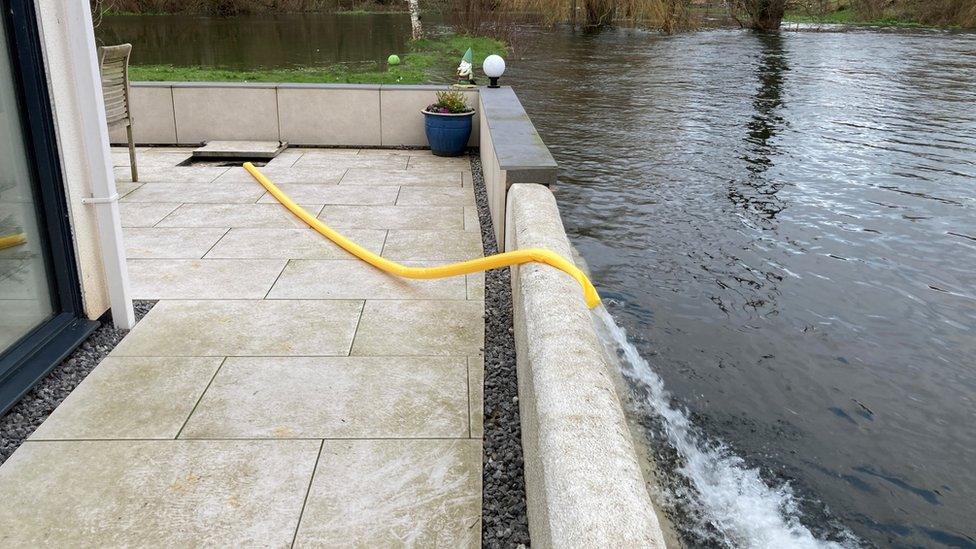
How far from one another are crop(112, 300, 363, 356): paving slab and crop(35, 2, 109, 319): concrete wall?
0.34 meters

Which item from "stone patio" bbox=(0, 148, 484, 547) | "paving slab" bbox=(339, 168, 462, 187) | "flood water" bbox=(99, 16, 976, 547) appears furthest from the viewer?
"paving slab" bbox=(339, 168, 462, 187)

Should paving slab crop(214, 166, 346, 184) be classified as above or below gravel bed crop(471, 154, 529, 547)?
above

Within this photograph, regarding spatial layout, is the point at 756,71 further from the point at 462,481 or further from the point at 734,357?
the point at 462,481

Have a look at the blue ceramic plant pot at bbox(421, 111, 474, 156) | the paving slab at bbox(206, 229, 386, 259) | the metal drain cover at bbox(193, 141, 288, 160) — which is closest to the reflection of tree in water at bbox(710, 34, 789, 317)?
the paving slab at bbox(206, 229, 386, 259)

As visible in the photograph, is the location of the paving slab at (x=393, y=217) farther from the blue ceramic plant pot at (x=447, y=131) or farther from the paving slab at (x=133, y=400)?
the paving slab at (x=133, y=400)

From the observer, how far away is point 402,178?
8.18 metres

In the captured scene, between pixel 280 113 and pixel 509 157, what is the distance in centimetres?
476

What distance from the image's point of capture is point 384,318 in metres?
4.66

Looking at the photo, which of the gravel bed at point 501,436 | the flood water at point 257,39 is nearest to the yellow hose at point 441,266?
the gravel bed at point 501,436

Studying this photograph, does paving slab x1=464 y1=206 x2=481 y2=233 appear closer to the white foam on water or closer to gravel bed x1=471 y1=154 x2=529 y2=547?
gravel bed x1=471 y1=154 x2=529 y2=547

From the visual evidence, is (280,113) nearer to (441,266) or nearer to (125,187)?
(125,187)

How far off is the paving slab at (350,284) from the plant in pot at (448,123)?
3.78m

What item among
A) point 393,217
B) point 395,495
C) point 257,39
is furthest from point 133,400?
point 257,39

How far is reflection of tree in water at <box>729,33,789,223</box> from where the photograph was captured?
9445mm
